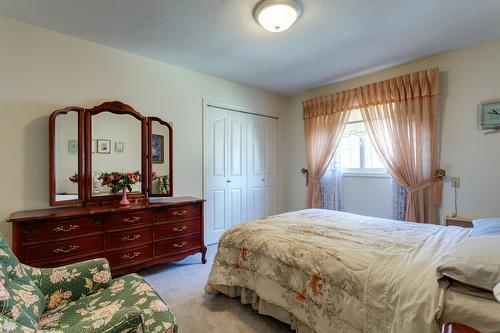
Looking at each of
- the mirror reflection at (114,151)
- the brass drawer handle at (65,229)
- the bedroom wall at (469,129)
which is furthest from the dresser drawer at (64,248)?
the bedroom wall at (469,129)

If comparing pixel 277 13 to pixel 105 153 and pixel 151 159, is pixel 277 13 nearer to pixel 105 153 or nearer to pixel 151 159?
pixel 151 159

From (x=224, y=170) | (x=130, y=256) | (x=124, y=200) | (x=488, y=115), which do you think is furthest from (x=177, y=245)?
(x=488, y=115)

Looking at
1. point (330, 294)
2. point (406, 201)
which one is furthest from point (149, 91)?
point (406, 201)

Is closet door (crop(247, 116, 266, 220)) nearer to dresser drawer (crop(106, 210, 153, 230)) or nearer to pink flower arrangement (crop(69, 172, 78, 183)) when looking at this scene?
dresser drawer (crop(106, 210, 153, 230))

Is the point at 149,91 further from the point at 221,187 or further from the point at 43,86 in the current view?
the point at 221,187

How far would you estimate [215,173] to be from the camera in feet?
12.3

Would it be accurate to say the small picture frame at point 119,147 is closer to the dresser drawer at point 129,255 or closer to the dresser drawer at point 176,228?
the dresser drawer at point 176,228

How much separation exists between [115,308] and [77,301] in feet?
0.97

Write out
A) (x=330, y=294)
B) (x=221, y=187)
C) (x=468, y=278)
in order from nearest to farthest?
1. (x=468, y=278)
2. (x=330, y=294)
3. (x=221, y=187)

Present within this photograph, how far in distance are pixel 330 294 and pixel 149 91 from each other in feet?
9.41

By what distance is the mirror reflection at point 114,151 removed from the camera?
2.66 metres

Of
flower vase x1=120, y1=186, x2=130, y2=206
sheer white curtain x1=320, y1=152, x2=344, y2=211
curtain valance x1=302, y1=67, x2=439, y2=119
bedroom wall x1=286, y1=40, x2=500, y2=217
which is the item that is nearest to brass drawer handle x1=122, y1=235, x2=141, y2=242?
flower vase x1=120, y1=186, x2=130, y2=206

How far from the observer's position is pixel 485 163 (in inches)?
106

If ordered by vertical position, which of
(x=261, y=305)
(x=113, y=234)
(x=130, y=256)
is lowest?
(x=261, y=305)
